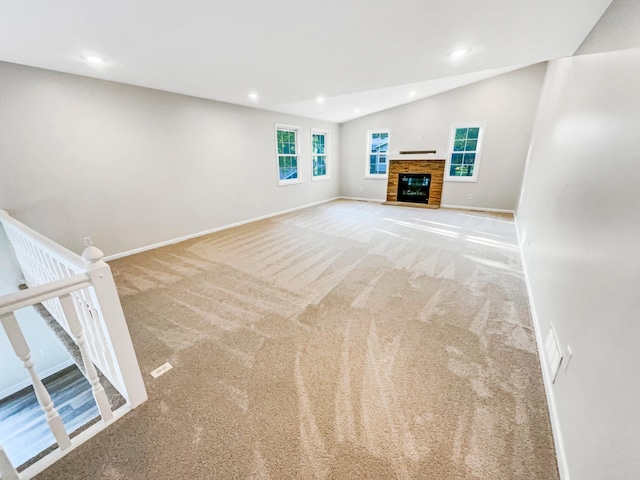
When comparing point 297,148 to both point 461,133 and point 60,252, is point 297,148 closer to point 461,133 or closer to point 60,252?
point 461,133

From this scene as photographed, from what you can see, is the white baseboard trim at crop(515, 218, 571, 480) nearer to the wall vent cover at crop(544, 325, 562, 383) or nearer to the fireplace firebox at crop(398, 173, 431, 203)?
the wall vent cover at crop(544, 325, 562, 383)

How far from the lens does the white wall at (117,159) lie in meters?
2.79

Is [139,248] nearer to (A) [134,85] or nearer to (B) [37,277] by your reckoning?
(B) [37,277]

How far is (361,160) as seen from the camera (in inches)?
308

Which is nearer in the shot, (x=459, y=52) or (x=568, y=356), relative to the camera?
(x=568, y=356)

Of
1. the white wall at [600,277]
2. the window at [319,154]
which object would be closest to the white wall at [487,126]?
the window at [319,154]

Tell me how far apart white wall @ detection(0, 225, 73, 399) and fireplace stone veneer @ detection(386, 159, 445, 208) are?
7.43 m

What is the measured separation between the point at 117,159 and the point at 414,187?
22.2ft

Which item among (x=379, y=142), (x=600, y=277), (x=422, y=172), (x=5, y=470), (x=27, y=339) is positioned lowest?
(x=27, y=339)

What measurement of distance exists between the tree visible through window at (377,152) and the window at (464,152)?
5.77ft

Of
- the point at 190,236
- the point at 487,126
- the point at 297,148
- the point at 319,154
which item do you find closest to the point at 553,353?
the point at 190,236

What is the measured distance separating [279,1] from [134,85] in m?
2.96

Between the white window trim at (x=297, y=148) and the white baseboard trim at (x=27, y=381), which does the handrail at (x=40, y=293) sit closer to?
the white baseboard trim at (x=27, y=381)

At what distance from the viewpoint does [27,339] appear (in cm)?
321
